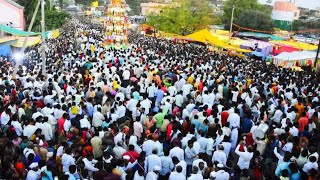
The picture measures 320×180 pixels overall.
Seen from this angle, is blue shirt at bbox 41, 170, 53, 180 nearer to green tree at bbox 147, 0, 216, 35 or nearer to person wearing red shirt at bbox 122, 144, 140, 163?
person wearing red shirt at bbox 122, 144, 140, 163

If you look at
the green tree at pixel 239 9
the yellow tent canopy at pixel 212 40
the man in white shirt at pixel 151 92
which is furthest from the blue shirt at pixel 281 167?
the green tree at pixel 239 9

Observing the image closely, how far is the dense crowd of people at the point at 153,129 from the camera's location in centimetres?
643

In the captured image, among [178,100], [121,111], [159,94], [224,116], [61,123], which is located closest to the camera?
[61,123]

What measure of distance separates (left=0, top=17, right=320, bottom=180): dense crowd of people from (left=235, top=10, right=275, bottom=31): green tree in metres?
33.4

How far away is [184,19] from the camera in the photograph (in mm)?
41438

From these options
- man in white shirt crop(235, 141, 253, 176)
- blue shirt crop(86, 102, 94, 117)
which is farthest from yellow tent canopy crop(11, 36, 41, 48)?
man in white shirt crop(235, 141, 253, 176)

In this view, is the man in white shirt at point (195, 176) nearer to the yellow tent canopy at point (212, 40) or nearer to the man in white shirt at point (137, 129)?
the man in white shirt at point (137, 129)

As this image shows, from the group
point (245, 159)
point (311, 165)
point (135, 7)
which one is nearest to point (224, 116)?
point (245, 159)

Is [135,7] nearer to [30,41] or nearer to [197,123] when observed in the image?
[30,41]

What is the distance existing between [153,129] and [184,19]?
34.1 metres

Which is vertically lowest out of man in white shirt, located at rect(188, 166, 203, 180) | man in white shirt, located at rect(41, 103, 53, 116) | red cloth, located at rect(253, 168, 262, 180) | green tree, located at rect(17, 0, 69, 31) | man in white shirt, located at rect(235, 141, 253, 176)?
red cloth, located at rect(253, 168, 262, 180)

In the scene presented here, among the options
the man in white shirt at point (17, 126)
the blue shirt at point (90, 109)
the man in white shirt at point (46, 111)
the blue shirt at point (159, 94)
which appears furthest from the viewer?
the blue shirt at point (159, 94)

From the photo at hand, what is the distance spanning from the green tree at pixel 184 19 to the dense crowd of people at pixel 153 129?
92.2 feet

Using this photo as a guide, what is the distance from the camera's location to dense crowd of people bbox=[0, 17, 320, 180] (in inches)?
253
